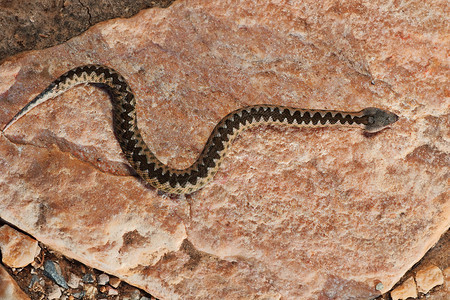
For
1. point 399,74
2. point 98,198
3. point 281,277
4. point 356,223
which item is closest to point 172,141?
point 98,198

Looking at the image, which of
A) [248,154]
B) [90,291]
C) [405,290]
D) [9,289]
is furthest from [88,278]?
[405,290]

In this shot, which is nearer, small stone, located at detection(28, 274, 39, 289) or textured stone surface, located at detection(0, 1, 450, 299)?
textured stone surface, located at detection(0, 1, 450, 299)

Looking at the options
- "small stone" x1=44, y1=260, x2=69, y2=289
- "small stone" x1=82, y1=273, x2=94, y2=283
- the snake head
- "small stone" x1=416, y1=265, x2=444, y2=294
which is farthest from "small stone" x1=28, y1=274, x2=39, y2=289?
"small stone" x1=416, y1=265, x2=444, y2=294

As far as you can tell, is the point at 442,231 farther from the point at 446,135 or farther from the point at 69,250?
the point at 69,250

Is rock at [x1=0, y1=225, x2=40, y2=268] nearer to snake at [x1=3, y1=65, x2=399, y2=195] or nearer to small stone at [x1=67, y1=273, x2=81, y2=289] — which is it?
small stone at [x1=67, y1=273, x2=81, y2=289]

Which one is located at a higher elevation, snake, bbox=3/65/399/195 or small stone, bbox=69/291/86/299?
snake, bbox=3/65/399/195

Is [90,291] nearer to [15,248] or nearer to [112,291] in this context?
[112,291]

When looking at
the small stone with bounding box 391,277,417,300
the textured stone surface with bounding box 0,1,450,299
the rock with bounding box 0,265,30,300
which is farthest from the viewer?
the small stone with bounding box 391,277,417,300

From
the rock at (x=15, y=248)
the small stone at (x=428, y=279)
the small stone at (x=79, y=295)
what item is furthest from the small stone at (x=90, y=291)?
the small stone at (x=428, y=279)
